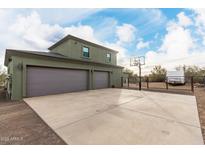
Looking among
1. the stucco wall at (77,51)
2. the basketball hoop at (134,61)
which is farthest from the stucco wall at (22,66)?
the basketball hoop at (134,61)

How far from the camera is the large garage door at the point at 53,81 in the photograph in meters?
7.24

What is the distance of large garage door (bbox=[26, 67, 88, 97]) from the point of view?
285 inches

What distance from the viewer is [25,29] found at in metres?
8.02

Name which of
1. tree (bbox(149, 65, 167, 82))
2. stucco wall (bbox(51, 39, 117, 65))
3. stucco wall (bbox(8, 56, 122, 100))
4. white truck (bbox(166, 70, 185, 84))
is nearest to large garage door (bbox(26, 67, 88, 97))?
stucco wall (bbox(8, 56, 122, 100))

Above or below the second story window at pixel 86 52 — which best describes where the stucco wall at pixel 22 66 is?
below

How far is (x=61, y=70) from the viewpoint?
8.90 m

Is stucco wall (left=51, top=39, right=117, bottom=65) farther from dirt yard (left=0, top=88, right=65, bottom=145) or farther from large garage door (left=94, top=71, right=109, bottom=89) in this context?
dirt yard (left=0, top=88, right=65, bottom=145)

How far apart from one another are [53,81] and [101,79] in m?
6.01

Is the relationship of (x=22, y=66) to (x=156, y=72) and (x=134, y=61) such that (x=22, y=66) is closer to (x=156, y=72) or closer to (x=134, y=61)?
(x=134, y=61)

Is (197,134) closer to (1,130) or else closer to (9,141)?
(9,141)

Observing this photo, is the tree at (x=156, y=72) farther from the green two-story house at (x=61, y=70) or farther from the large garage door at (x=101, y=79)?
the large garage door at (x=101, y=79)

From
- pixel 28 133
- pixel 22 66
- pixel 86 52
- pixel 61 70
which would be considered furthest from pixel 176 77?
pixel 22 66

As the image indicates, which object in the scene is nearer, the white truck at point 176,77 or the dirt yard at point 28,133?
the dirt yard at point 28,133
